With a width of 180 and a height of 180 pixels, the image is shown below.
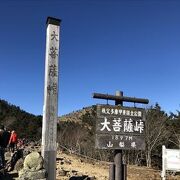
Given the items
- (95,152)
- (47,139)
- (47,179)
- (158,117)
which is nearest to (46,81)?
(47,139)

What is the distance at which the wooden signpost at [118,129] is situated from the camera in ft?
26.2

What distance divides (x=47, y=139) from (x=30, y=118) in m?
46.5

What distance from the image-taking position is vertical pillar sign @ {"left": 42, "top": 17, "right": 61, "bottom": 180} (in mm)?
12602

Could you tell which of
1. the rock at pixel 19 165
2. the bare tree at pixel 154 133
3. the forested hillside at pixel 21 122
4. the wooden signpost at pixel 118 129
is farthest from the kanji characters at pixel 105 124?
the forested hillside at pixel 21 122

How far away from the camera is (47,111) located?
12797mm

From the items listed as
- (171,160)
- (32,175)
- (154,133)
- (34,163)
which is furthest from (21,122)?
(171,160)

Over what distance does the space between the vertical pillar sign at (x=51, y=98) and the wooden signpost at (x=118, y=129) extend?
15.9 ft

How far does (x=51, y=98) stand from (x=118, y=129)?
17.3 ft

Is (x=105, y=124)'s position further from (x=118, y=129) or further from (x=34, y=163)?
(x=34, y=163)

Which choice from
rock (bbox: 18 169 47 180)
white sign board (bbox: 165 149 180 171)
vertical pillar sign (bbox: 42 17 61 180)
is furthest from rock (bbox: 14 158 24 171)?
white sign board (bbox: 165 149 180 171)

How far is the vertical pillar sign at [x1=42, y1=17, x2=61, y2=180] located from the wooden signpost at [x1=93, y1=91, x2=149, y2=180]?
486 cm

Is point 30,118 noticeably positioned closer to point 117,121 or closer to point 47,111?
point 47,111

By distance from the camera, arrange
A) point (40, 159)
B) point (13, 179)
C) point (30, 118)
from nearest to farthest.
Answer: point (40, 159) < point (13, 179) < point (30, 118)

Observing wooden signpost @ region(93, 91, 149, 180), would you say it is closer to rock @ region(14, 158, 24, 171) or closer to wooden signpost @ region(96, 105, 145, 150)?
wooden signpost @ region(96, 105, 145, 150)
